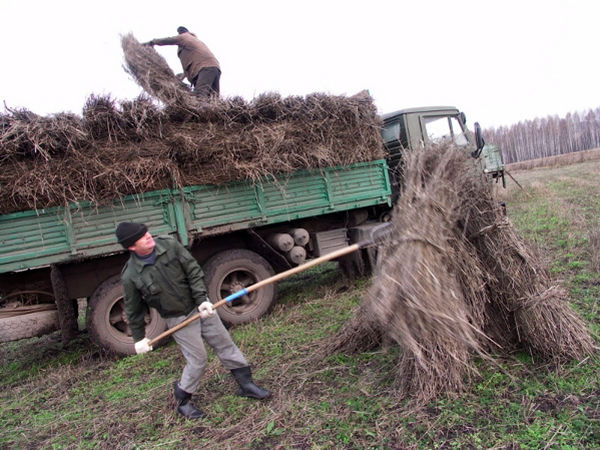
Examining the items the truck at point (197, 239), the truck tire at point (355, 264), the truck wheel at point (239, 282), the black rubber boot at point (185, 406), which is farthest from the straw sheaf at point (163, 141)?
the black rubber boot at point (185, 406)

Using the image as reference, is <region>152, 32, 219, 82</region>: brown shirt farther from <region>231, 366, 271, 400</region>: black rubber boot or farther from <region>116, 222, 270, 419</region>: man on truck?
<region>231, 366, 271, 400</region>: black rubber boot

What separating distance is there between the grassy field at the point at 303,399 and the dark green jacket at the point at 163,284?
2.84 feet

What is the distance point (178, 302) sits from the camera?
322 centimetres

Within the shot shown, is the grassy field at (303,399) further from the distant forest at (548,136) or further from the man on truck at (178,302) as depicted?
the distant forest at (548,136)

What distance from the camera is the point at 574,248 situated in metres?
5.36

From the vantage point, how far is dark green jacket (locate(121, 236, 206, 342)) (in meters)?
3.13

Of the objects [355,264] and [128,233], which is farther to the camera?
[355,264]

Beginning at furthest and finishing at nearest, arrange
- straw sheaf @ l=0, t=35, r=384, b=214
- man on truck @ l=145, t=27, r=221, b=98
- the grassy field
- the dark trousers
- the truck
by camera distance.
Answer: man on truck @ l=145, t=27, r=221, b=98
the dark trousers
the truck
straw sheaf @ l=0, t=35, r=384, b=214
the grassy field

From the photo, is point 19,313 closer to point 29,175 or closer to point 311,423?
point 29,175

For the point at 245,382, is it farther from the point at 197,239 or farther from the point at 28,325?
the point at 28,325

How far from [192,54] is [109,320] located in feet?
14.8

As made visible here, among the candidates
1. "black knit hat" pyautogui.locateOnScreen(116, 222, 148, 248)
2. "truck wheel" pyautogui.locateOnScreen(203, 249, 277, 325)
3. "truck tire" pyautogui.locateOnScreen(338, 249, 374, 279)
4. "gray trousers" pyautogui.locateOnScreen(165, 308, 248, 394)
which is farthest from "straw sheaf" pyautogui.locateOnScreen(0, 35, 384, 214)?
"gray trousers" pyautogui.locateOnScreen(165, 308, 248, 394)

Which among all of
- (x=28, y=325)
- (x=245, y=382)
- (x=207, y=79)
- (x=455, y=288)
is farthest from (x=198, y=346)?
(x=207, y=79)

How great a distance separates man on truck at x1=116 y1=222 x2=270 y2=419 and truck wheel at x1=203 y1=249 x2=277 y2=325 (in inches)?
82.6
